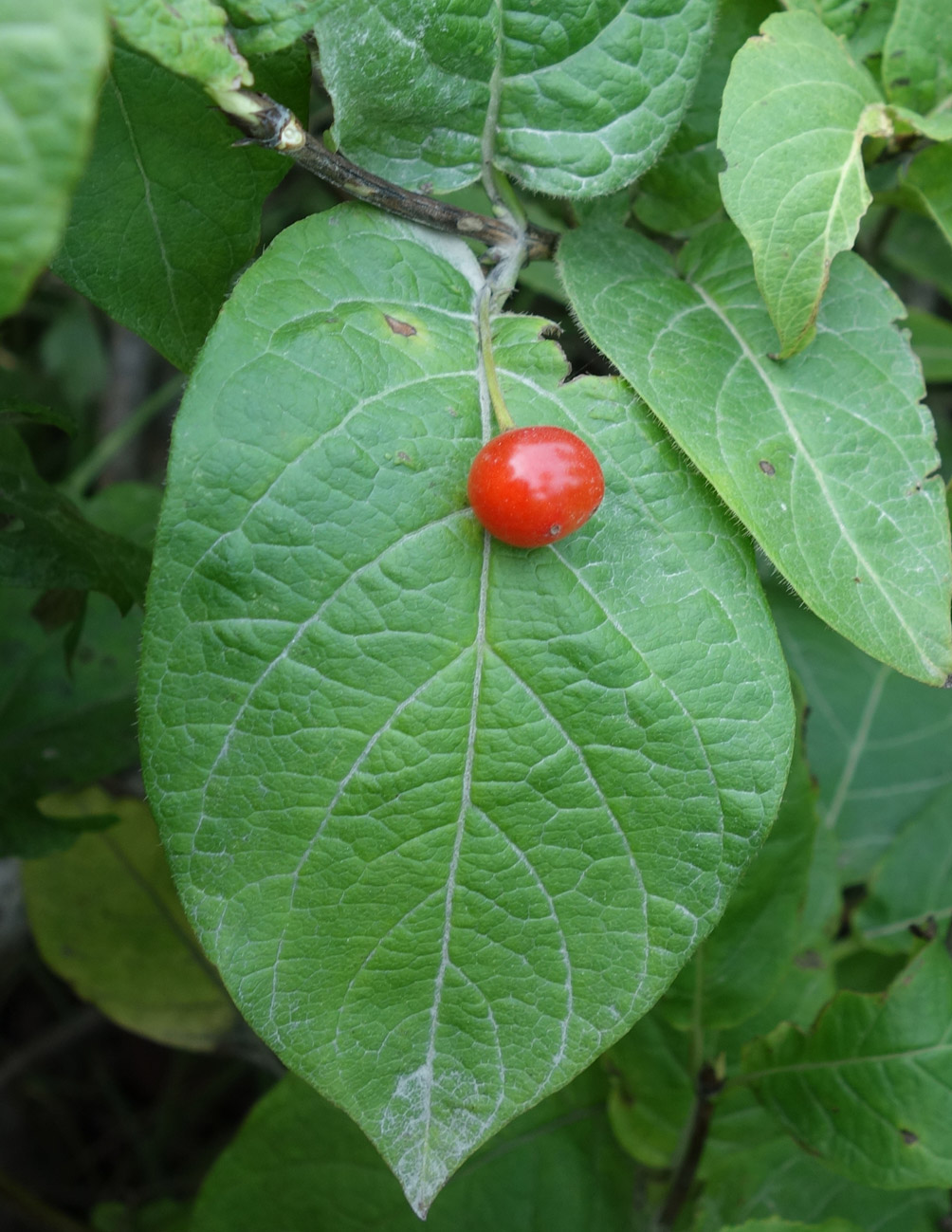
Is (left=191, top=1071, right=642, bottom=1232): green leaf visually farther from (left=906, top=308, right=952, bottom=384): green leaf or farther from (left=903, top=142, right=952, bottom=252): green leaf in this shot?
(left=906, top=308, right=952, bottom=384): green leaf

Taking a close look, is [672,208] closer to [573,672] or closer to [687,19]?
[687,19]

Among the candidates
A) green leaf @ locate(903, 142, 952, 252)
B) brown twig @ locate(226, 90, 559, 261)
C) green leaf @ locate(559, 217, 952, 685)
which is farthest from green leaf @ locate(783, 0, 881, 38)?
brown twig @ locate(226, 90, 559, 261)

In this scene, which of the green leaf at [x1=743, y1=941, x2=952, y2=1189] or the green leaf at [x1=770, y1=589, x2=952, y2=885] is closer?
the green leaf at [x1=743, y1=941, x2=952, y2=1189]

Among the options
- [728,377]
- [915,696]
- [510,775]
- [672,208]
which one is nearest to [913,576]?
[728,377]

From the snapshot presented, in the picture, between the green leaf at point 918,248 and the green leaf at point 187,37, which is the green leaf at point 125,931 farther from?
the green leaf at point 918,248

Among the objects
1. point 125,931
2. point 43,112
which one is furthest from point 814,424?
point 125,931

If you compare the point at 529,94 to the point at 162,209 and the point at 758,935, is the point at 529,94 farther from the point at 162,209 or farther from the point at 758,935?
the point at 758,935

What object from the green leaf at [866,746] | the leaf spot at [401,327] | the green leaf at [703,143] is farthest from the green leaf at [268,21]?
the green leaf at [866,746]
